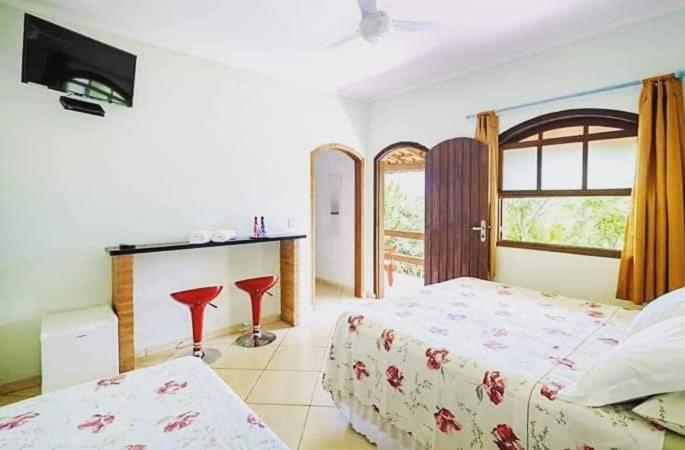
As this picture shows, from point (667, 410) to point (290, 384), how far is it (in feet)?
7.31

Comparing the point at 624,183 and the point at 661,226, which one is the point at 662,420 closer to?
the point at 661,226

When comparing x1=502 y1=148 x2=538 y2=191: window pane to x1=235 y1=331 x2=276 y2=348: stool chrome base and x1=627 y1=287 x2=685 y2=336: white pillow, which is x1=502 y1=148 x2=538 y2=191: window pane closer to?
x1=627 y1=287 x2=685 y2=336: white pillow

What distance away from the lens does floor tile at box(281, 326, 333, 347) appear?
11.1 ft

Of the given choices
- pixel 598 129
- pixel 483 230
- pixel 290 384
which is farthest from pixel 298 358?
pixel 598 129

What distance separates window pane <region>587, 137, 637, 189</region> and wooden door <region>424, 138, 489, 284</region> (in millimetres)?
882

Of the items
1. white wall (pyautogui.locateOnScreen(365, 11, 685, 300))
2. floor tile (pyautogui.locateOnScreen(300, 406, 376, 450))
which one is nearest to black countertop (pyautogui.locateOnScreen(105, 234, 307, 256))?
floor tile (pyautogui.locateOnScreen(300, 406, 376, 450))

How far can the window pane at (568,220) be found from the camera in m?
2.94

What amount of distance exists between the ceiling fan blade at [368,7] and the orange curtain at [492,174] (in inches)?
74.4

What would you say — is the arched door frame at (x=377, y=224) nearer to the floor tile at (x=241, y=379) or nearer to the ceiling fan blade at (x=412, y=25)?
the ceiling fan blade at (x=412, y=25)

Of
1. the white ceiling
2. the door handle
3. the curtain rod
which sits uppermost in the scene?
the white ceiling

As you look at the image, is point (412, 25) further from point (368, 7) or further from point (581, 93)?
point (581, 93)

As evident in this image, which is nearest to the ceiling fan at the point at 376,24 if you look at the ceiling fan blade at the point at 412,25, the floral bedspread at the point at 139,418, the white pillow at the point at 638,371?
the ceiling fan blade at the point at 412,25

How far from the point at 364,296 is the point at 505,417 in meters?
3.68

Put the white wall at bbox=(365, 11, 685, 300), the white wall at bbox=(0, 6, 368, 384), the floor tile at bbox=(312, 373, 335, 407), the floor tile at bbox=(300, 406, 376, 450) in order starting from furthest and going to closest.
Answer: the white wall at bbox=(365, 11, 685, 300) < the white wall at bbox=(0, 6, 368, 384) < the floor tile at bbox=(312, 373, 335, 407) < the floor tile at bbox=(300, 406, 376, 450)
